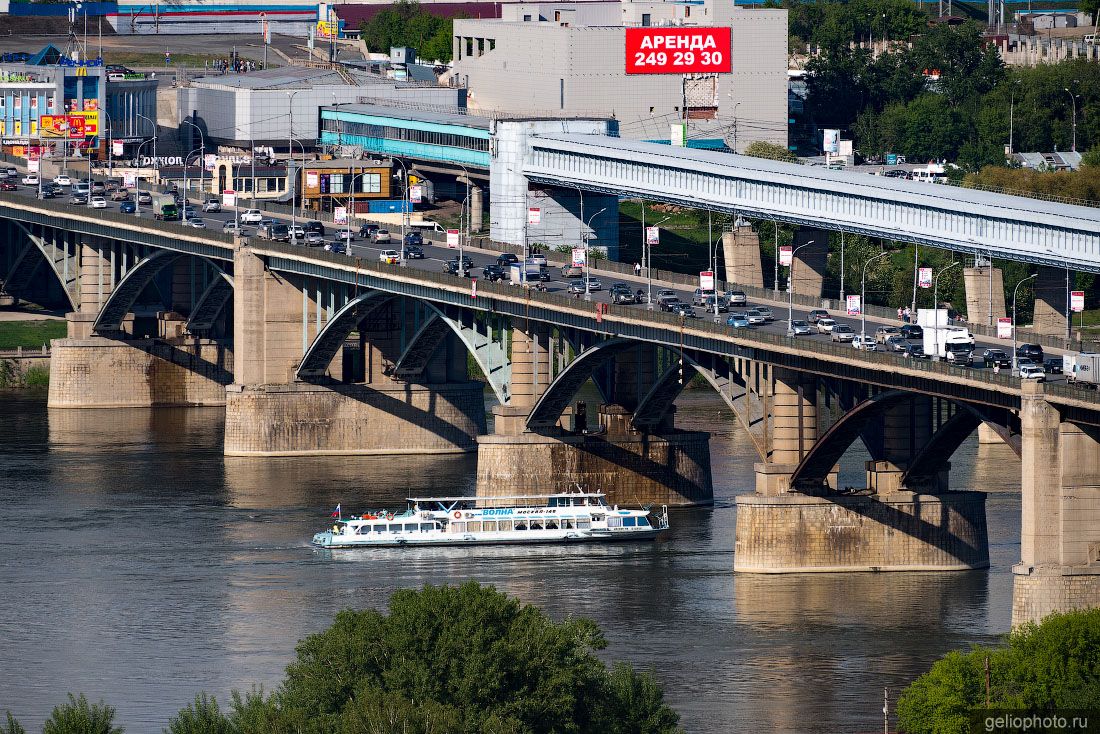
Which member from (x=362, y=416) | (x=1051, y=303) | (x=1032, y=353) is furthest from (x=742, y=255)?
(x=1032, y=353)

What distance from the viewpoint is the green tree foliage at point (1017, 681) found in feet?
307

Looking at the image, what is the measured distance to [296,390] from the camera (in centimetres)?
17625

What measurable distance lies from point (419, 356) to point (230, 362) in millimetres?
28063

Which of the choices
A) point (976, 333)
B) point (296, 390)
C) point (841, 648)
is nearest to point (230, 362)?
point (296, 390)

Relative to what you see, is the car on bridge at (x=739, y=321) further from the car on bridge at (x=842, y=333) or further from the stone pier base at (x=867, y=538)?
the stone pier base at (x=867, y=538)

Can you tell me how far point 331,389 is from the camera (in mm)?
176375

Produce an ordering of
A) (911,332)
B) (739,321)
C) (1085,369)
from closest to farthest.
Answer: (1085,369) → (911,332) → (739,321)

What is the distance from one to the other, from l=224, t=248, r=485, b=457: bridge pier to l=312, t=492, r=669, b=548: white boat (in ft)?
95.6

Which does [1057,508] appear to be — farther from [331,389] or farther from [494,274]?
[331,389]

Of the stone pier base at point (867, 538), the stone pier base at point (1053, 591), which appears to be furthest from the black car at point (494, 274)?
the stone pier base at point (1053, 591)

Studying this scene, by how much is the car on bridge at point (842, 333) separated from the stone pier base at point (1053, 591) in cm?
1932

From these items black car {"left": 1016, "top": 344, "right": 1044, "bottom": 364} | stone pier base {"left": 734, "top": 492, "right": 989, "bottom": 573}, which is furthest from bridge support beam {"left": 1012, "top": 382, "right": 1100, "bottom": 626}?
stone pier base {"left": 734, "top": 492, "right": 989, "bottom": 573}

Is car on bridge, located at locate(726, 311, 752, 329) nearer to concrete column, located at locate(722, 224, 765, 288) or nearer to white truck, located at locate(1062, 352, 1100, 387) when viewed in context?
white truck, located at locate(1062, 352, 1100, 387)

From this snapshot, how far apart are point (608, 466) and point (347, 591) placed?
93.0 ft
